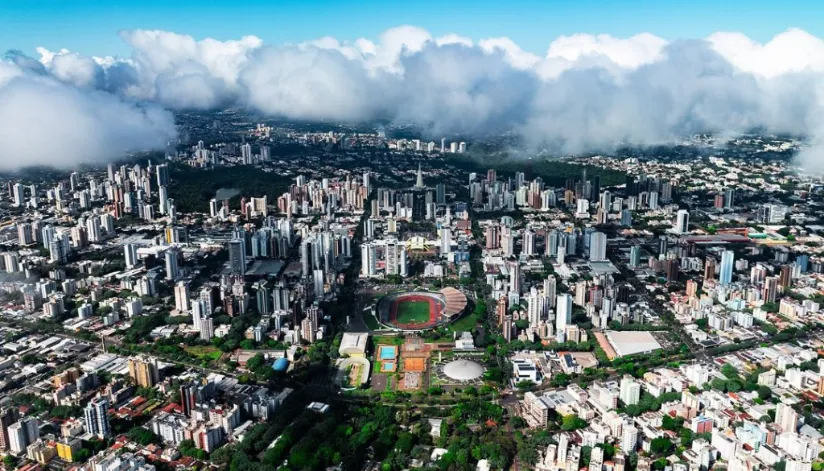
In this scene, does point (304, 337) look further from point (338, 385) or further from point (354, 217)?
point (354, 217)

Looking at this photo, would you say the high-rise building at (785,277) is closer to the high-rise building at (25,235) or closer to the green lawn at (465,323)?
the green lawn at (465,323)

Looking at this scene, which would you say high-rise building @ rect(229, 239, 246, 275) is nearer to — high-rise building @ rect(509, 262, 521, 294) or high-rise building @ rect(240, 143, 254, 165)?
high-rise building @ rect(509, 262, 521, 294)

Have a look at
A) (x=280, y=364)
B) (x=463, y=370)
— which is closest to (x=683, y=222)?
(x=463, y=370)

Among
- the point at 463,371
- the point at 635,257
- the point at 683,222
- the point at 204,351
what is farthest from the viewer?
the point at 683,222

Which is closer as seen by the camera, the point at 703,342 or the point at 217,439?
the point at 217,439

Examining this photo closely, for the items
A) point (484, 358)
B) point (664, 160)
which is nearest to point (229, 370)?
point (484, 358)

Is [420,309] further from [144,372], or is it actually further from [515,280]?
[144,372]
